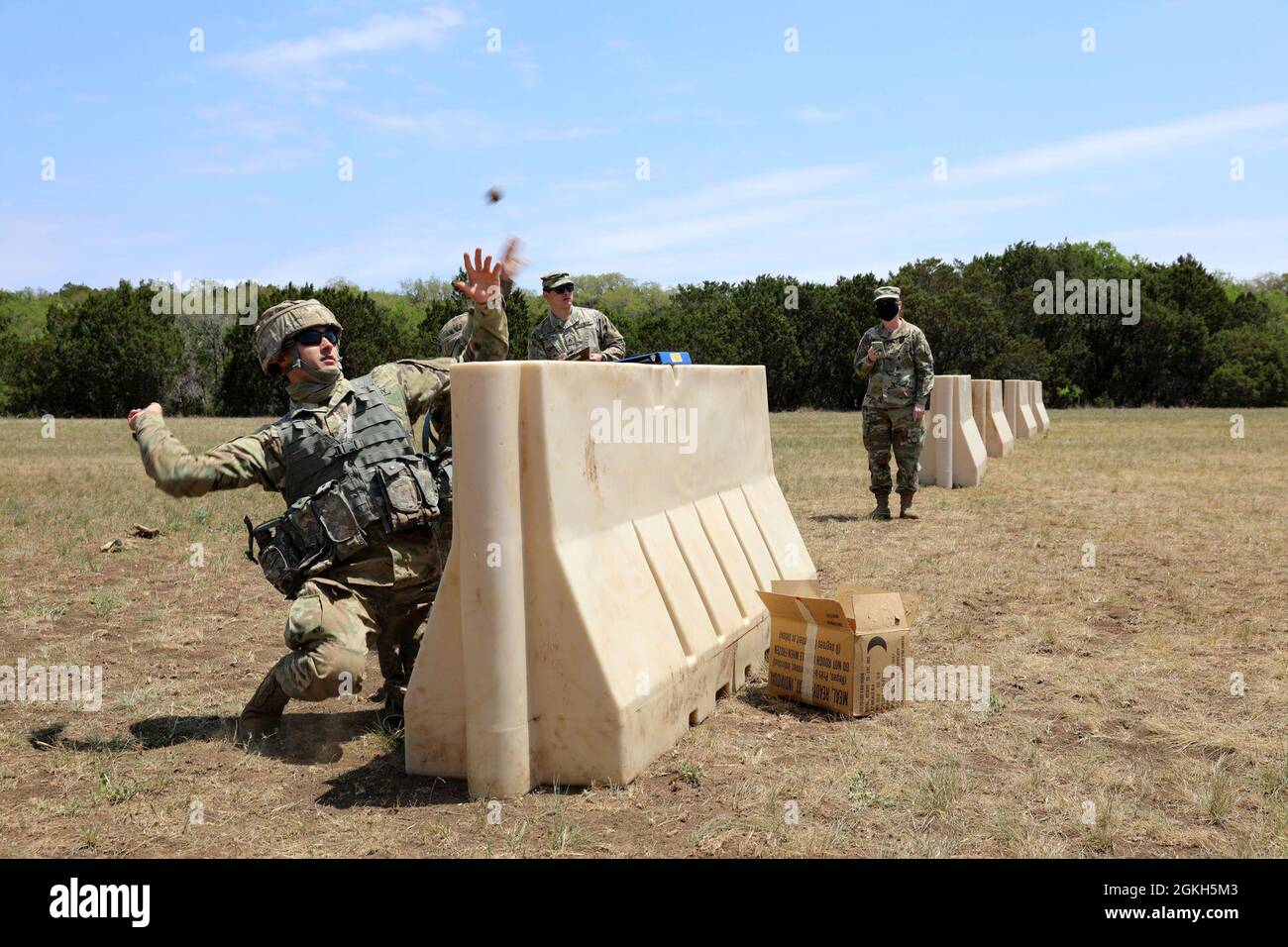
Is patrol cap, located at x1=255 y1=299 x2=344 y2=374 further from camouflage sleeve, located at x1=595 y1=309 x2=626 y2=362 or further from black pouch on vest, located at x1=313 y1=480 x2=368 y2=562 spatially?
camouflage sleeve, located at x1=595 y1=309 x2=626 y2=362

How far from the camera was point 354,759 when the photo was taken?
15.9 feet

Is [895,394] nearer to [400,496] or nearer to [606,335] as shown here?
[606,335]

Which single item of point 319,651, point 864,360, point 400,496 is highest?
point 864,360

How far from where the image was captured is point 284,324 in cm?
511

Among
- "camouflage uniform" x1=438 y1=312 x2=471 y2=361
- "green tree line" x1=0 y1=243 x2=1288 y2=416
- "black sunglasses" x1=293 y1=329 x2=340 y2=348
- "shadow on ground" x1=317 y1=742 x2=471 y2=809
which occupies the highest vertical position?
"green tree line" x1=0 y1=243 x2=1288 y2=416

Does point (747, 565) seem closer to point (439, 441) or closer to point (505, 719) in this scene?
point (439, 441)

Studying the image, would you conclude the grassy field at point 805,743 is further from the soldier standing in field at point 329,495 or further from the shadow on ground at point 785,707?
the soldier standing in field at point 329,495

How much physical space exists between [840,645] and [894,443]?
25.4 ft

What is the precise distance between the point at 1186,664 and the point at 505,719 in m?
4.14

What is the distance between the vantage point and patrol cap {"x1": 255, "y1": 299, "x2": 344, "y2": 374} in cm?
511

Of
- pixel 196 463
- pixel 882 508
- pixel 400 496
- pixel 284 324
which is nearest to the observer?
pixel 196 463

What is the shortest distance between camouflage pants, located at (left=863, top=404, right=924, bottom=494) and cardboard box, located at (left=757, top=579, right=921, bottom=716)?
7.11m
